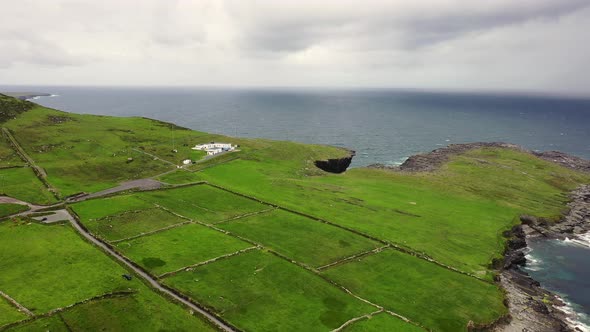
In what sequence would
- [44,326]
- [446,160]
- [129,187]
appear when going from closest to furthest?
[44,326], [129,187], [446,160]

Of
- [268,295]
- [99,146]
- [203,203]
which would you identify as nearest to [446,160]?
[203,203]

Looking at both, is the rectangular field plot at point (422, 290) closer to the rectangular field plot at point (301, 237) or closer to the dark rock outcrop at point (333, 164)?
the rectangular field plot at point (301, 237)

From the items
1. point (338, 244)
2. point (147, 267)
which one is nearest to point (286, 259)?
point (338, 244)

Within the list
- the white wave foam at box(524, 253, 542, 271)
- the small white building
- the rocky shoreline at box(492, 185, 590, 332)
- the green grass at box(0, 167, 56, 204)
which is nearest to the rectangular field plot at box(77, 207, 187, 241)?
the green grass at box(0, 167, 56, 204)

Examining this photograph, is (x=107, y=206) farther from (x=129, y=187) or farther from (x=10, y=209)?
(x=10, y=209)

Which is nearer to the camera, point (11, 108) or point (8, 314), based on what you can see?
point (8, 314)

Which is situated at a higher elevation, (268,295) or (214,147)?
(214,147)
